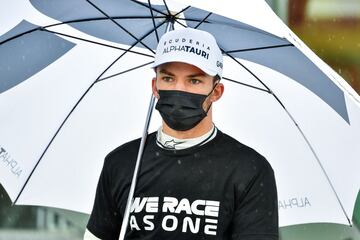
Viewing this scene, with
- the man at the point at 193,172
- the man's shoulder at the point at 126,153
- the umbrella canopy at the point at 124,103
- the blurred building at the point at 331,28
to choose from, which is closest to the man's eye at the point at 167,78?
the man at the point at 193,172

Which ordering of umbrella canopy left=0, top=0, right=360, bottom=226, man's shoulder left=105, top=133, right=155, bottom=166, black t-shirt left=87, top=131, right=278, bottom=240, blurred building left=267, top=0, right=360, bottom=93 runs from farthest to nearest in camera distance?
1. blurred building left=267, top=0, right=360, bottom=93
2. umbrella canopy left=0, top=0, right=360, bottom=226
3. man's shoulder left=105, top=133, right=155, bottom=166
4. black t-shirt left=87, top=131, right=278, bottom=240

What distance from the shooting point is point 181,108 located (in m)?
3.45

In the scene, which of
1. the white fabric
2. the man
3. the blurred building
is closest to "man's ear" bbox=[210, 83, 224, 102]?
the man

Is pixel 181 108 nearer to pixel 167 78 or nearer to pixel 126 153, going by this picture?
pixel 167 78

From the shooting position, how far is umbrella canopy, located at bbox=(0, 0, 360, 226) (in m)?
3.97

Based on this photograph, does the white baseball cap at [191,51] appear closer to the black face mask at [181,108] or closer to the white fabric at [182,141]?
the black face mask at [181,108]

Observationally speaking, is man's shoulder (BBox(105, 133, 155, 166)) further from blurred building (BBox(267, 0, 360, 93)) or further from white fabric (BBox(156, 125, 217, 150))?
blurred building (BBox(267, 0, 360, 93))

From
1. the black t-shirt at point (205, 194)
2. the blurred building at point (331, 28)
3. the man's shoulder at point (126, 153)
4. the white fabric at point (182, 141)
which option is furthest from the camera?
the blurred building at point (331, 28)

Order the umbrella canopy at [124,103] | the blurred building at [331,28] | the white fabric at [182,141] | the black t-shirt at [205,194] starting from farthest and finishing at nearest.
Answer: the blurred building at [331,28] < the umbrella canopy at [124,103] < the white fabric at [182,141] < the black t-shirt at [205,194]

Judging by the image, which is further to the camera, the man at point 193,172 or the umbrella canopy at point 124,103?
the umbrella canopy at point 124,103

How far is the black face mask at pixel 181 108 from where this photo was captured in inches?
136

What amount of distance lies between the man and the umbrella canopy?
1.52ft

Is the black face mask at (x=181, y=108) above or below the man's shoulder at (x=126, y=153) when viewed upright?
above

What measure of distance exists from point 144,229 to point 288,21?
15.5 feet
